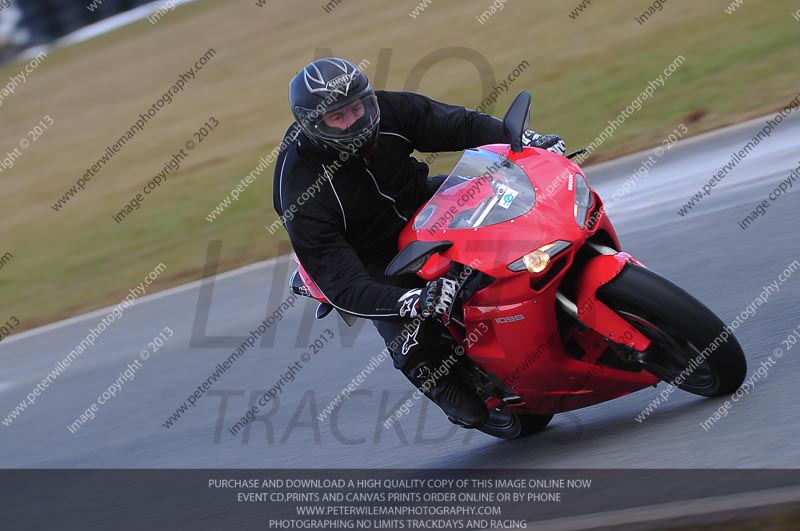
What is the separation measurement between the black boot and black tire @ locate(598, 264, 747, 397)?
844mm

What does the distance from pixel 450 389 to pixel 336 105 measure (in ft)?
4.33

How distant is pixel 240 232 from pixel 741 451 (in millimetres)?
7544

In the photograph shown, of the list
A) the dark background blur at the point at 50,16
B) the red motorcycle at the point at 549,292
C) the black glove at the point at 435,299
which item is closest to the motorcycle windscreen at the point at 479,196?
the red motorcycle at the point at 549,292

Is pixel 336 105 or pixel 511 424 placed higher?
pixel 336 105

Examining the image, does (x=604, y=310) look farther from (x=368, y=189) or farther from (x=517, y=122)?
(x=368, y=189)

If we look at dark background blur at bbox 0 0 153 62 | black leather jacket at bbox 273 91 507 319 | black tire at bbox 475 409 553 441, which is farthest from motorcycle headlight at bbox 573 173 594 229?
dark background blur at bbox 0 0 153 62

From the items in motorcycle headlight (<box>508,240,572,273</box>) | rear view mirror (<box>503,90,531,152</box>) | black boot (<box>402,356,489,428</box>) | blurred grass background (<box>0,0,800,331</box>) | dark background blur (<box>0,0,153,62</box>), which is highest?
rear view mirror (<box>503,90,531,152</box>)

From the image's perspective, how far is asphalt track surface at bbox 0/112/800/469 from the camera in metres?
4.15

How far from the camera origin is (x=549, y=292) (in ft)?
12.9

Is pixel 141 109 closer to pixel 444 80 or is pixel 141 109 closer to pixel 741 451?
pixel 444 80

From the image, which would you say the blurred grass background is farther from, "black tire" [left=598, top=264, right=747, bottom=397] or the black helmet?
"black tire" [left=598, top=264, right=747, bottom=397]

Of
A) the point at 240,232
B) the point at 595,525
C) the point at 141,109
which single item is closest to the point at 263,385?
the point at 595,525

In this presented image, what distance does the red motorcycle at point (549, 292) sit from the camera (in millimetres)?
3826

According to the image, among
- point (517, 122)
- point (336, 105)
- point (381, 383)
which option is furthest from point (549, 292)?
point (381, 383)
